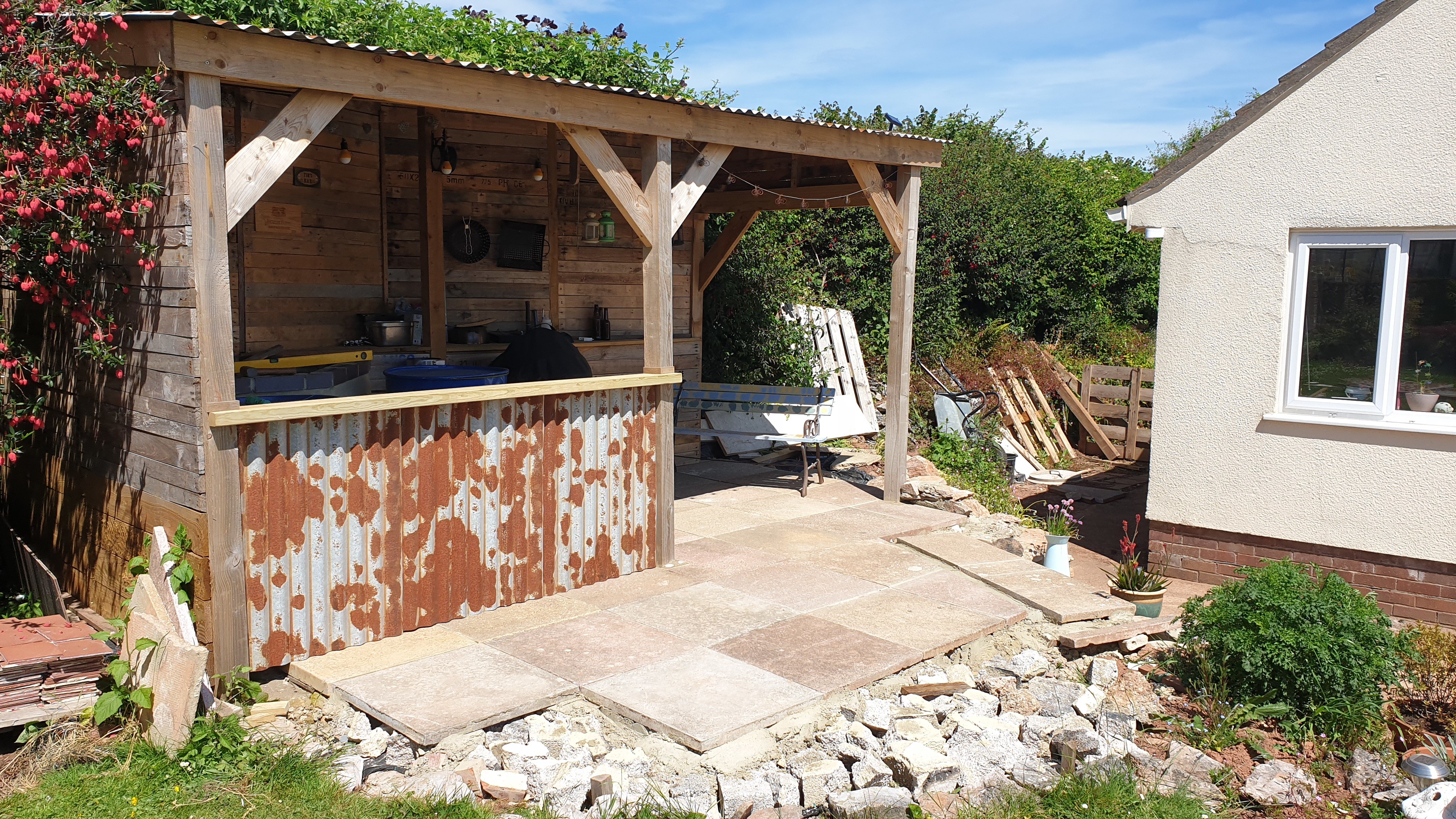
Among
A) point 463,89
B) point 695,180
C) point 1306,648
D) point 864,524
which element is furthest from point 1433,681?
point 463,89

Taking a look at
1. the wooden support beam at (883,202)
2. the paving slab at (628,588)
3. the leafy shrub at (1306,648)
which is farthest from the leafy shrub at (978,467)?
the leafy shrub at (1306,648)

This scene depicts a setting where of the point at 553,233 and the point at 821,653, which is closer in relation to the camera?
the point at 821,653

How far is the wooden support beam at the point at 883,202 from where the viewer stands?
7730 millimetres

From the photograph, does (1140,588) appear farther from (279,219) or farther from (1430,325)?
(279,219)

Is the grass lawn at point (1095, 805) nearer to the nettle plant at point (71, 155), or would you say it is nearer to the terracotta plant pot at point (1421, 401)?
the terracotta plant pot at point (1421, 401)

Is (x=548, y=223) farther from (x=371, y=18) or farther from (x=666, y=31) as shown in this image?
(x=666, y=31)

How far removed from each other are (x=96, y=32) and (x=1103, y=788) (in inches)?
196

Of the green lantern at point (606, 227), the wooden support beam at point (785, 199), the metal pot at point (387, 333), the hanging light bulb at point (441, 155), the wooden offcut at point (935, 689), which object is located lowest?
the wooden offcut at point (935, 689)

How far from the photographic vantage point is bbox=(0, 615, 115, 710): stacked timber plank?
13.7ft

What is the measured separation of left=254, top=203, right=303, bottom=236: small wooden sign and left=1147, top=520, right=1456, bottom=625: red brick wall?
634 cm

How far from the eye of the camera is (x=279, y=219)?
23.4ft

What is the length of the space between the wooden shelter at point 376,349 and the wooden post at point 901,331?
2 cm

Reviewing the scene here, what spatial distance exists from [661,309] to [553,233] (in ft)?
9.64

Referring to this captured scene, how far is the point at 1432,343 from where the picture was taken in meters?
6.22
